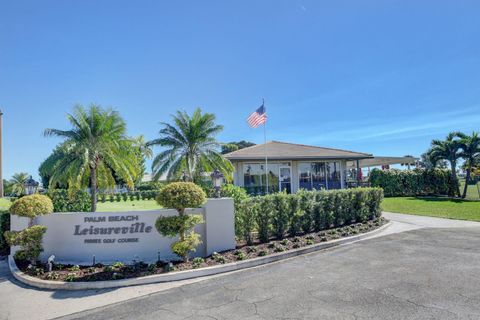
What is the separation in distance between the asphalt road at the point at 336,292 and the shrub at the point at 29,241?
3549mm

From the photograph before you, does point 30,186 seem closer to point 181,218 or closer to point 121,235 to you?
point 121,235

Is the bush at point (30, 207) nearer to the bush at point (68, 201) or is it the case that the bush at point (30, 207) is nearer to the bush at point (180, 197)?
the bush at point (180, 197)

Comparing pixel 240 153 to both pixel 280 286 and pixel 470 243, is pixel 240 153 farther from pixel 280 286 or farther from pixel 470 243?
pixel 280 286

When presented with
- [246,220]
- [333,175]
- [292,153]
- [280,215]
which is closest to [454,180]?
[333,175]

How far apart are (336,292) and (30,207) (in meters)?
7.40

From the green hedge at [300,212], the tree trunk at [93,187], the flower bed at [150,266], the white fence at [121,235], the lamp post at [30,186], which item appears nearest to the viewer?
the flower bed at [150,266]

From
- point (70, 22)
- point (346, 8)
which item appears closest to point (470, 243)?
point (346, 8)

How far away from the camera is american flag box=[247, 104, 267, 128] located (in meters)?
18.9

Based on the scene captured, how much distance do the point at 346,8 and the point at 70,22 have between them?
995 centimetres

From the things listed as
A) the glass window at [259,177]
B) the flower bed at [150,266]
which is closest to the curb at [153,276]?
the flower bed at [150,266]

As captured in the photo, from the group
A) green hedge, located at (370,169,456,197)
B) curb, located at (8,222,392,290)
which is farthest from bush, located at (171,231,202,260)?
green hedge, located at (370,169,456,197)

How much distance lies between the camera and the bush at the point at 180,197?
7.10 m

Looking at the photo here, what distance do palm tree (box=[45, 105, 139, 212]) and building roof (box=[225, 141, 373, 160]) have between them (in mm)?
8142

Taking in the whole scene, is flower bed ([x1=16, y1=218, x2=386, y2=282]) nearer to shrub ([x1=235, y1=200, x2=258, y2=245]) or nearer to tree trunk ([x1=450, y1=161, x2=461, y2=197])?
shrub ([x1=235, y1=200, x2=258, y2=245])
